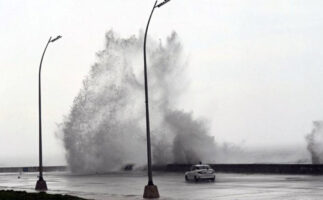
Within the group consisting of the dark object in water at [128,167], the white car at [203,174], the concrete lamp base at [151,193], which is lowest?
the concrete lamp base at [151,193]

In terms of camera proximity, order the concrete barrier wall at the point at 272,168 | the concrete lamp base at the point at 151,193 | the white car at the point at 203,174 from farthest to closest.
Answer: the concrete barrier wall at the point at 272,168 → the white car at the point at 203,174 → the concrete lamp base at the point at 151,193

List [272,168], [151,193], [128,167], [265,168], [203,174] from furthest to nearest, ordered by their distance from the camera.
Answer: [128,167] < [265,168] < [272,168] < [203,174] < [151,193]

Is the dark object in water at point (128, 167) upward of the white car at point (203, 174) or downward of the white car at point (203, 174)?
upward

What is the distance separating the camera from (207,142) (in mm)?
72312

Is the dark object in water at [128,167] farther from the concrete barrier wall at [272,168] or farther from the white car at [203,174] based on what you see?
the white car at [203,174]

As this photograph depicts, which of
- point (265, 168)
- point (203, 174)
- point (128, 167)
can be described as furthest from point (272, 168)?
point (128, 167)

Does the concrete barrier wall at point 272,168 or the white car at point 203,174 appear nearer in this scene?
the white car at point 203,174

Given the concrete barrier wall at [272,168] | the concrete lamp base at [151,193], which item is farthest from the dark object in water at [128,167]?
the concrete lamp base at [151,193]

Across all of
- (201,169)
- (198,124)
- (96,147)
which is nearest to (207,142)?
(198,124)

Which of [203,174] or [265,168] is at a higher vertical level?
[265,168]

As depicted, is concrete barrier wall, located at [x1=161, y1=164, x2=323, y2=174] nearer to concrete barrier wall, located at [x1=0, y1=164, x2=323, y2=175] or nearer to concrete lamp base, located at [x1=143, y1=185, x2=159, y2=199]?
concrete barrier wall, located at [x1=0, y1=164, x2=323, y2=175]

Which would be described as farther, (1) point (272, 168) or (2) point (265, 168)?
(2) point (265, 168)

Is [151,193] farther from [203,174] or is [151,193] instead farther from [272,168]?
[272,168]

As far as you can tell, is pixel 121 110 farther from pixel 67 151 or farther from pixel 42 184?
pixel 42 184
